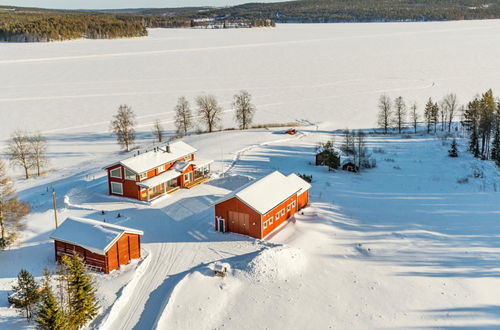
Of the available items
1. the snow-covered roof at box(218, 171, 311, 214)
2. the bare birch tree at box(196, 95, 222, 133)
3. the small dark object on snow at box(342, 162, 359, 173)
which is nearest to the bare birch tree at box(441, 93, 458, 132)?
the small dark object on snow at box(342, 162, 359, 173)

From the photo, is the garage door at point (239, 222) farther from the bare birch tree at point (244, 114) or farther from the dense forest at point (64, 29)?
the dense forest at point (64, 29)

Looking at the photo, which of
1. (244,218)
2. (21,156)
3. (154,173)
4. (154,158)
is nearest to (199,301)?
(244,218)

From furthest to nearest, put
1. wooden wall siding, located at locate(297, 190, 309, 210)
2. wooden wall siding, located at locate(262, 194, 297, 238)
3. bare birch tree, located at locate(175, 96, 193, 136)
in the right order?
bare birch tree, located at locate(175, 96, 193, 136), wooden wall siding, located at locate(297, 190, 309, 210), wooden wall siding, located at locate(262, 194, 297, 238)

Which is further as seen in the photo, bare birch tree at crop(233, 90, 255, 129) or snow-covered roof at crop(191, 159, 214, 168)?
bare birch tree at crop(233, 90, 255, 129)

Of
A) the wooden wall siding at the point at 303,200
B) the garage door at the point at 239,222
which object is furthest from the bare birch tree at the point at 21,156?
the wooden wall siding at the point at 303,200

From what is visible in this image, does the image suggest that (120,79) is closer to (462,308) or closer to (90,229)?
(90,229)

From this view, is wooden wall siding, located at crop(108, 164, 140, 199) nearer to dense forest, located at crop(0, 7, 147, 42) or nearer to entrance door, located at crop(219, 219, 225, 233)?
entrance door, located at crop(219, 219, 225, 233)

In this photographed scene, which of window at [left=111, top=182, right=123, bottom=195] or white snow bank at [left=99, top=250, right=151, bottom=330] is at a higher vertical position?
window at [left=111, top=182, right=123, bottom=195]
